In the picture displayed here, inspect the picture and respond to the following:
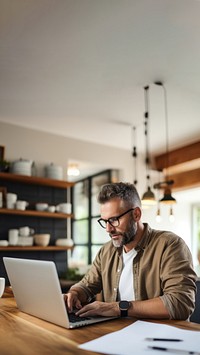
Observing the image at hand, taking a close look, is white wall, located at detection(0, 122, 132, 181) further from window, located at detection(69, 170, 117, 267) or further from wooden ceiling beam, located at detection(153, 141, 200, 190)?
wooden ceiling beam, located at detection(153, 141, 200, 190)

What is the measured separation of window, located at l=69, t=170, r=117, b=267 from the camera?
580 centimetres

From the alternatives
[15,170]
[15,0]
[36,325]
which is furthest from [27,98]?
[36,325]

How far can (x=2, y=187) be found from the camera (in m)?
4.25

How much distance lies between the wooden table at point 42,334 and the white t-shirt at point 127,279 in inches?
16.2

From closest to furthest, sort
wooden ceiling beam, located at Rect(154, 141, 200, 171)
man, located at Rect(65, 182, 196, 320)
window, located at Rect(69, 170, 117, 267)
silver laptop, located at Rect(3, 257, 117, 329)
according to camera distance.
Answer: silver laptop, located at Rect(3, 257, 117, 329), man, located at Rect(65, 182, 196, 320), wooden ceiling beam, located at Rect(154, 141, 200, 171), window, located at Rect(69, 170, 117, 267)

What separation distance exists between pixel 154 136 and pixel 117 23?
2.58 metres

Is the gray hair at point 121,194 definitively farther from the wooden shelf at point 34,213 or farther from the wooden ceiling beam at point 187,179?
the wooden ceiling beam at point 187,179

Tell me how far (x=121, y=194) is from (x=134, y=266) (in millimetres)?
375

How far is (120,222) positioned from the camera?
182 cm

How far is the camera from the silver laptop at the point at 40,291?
125 centimetres

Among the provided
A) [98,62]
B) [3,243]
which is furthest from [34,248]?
[98,62]

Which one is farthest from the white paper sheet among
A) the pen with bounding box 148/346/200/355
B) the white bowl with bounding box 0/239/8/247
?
the white bowl with bounding box 0/239/8/247

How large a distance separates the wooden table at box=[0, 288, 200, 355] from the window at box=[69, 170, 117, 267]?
13.7 feet

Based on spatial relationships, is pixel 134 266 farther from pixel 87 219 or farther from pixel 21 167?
pixel 87 219
